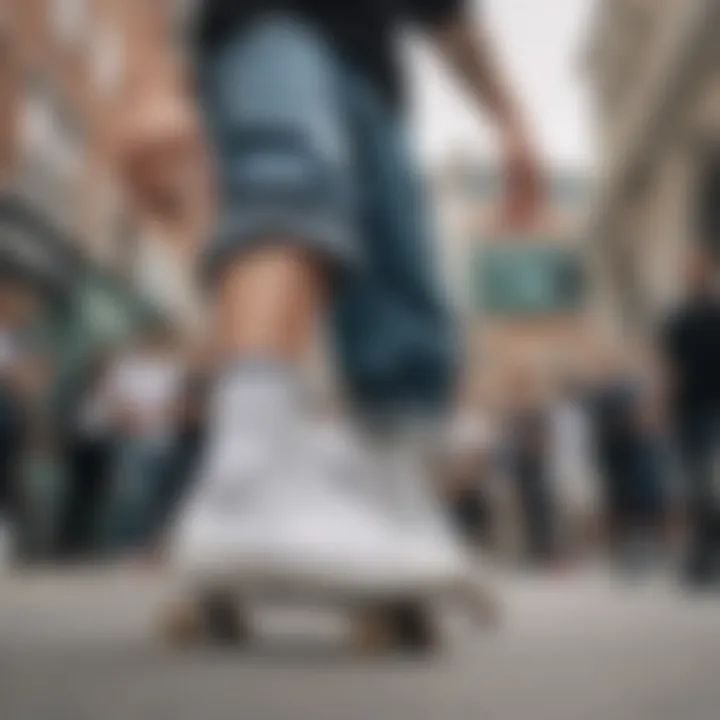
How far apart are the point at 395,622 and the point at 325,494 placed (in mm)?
65

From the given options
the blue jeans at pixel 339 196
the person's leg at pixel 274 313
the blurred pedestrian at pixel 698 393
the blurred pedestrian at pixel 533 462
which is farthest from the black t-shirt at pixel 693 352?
the person's leg at pixel 274 313

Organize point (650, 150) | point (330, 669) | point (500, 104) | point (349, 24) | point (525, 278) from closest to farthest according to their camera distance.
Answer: point (330, 669) < point (349, 24) < point (500, 104) < point (525, 278) < point (650, 150)

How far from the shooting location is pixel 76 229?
34.5 inches

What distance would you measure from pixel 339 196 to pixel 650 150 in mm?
492

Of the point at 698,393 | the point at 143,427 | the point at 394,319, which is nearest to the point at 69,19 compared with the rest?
the point at 143,427

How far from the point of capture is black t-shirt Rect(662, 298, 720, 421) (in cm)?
88

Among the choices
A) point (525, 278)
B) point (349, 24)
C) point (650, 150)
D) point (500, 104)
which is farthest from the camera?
point (650, 150)

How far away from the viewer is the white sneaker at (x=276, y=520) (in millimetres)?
517

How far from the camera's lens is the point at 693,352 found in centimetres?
89

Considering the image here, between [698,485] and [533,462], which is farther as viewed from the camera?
[698,485]

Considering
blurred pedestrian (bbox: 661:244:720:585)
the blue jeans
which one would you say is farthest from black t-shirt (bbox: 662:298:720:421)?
the blue jeans

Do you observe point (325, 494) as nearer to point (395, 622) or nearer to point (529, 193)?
point (395, 622)

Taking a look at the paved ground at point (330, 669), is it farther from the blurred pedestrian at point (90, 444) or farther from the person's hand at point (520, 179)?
the person's hand at point (520, 179)

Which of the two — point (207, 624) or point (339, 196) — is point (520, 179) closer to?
point (339, 196)
